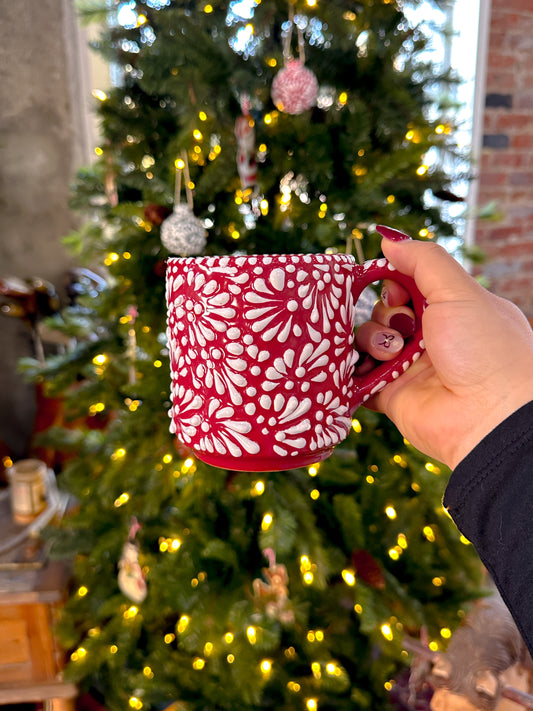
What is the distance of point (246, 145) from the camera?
2.94 feet

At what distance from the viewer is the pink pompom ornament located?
839 millimetres

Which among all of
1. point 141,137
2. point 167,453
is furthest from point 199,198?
Result: point 167,453

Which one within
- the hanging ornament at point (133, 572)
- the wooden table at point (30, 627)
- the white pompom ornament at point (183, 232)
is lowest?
the wooden table at point (30, 627)

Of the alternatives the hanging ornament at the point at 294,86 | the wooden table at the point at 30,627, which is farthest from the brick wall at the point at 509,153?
Answer: the wooden table at the point at 30,627

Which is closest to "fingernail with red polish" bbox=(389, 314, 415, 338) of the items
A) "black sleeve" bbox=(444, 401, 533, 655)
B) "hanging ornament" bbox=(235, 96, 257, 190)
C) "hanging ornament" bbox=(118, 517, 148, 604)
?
"black sleeve" bbox=(444, 401, 533, 655)

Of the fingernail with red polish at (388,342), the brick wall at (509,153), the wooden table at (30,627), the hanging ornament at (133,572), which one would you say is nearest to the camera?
the fingernail with red polish at (388,342)

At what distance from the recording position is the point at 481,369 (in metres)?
0.55

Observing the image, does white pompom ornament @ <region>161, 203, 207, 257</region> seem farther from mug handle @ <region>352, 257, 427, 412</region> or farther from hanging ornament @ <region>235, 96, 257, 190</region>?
mug handle @ <region>352, 257, 427, 412</region>

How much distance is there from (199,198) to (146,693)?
119cm

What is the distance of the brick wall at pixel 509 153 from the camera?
179 centimetres

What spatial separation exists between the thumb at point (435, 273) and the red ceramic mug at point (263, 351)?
0.18 feet

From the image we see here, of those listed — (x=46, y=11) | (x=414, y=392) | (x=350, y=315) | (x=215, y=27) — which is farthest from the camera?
(x=46, y=11)

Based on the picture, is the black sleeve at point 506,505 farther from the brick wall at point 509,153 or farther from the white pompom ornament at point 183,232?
the brick wall at point 509,153

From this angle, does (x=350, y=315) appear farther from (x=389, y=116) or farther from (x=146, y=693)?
(x=146, y=693)
